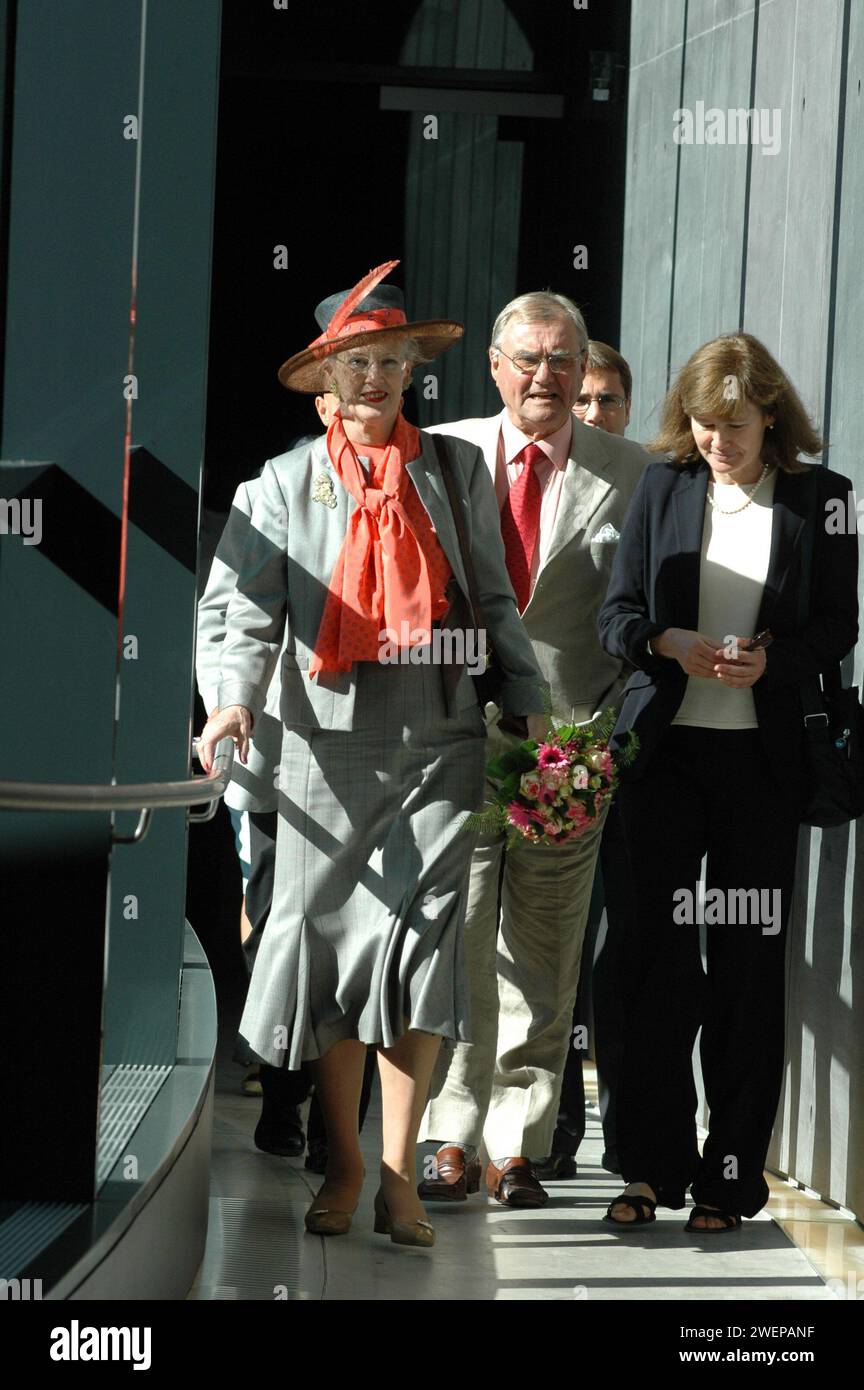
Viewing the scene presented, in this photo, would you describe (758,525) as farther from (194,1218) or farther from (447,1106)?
(194,1218)

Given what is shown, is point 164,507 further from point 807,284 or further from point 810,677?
point 807,284

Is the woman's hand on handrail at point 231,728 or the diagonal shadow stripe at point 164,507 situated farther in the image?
the diagonal shadow stripe at point 164,507

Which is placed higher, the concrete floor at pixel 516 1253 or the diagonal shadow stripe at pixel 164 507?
the diagonal shadow stripe at pixel 164 507

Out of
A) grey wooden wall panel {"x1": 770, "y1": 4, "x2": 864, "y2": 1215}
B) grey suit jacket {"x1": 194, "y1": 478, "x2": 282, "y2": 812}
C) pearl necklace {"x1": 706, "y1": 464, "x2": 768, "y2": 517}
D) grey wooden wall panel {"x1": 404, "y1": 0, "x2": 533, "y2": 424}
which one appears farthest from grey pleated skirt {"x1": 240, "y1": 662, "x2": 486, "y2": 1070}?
grey wooden wall panel {"x1": 404, "y1": 0, "x2": 533, "y2": 424}

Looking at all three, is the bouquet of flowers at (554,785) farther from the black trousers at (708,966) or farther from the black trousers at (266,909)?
the black trousers at (266,909)

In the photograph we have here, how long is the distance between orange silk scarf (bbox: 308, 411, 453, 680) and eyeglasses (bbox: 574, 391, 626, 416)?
4.82ft

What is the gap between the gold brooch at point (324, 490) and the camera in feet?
14.5

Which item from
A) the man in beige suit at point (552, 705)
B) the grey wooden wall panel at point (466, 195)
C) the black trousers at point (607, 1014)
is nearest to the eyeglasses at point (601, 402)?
the man in beige suit at point (552, 705)

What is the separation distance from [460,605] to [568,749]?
→ 0.42 m

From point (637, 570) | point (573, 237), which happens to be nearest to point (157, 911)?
point (637, 570)

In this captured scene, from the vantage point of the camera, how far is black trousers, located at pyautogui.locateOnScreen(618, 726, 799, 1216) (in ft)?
15.0

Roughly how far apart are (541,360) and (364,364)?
731 millimetres

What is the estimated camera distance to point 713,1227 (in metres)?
4.63
